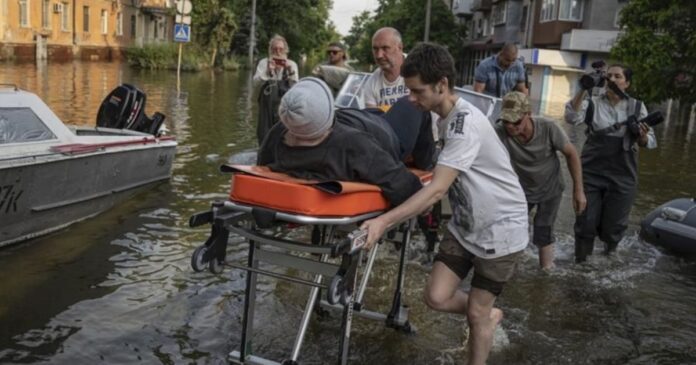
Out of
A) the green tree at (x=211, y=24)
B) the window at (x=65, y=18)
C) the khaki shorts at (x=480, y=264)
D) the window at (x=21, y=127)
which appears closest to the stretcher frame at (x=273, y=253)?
the khaki shorts at (x=480, y=264)

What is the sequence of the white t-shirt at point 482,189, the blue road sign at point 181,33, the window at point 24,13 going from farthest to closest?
the window at point 24,13
the blue road sign at point 181,33
the white t-shirt at point 482,189

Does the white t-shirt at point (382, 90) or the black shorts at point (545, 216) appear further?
the black shorts at point (545, 216)

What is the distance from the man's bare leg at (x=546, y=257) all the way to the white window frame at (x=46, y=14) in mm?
39407

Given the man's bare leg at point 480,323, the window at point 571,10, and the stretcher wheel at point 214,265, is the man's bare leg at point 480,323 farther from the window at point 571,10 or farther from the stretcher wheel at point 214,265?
the window at point 571,10

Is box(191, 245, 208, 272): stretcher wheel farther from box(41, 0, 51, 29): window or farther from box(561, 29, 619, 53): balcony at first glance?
box(41, 0, 51, 29): window

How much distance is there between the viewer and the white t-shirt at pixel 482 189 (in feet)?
12.1

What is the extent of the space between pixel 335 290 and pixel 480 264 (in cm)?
97

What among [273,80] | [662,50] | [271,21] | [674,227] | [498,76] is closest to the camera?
[674,227]

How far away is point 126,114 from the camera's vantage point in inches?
388

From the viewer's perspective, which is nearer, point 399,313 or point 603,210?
point 399,313

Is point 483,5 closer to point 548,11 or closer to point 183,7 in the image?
point 548,11

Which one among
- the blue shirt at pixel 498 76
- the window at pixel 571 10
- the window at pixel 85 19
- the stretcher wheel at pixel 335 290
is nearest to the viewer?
the stretcher wheel at pixel 335 290

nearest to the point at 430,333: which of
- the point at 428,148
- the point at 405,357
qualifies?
the point at 405,357

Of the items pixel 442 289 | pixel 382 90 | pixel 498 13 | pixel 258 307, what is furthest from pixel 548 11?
pixel 442 289
